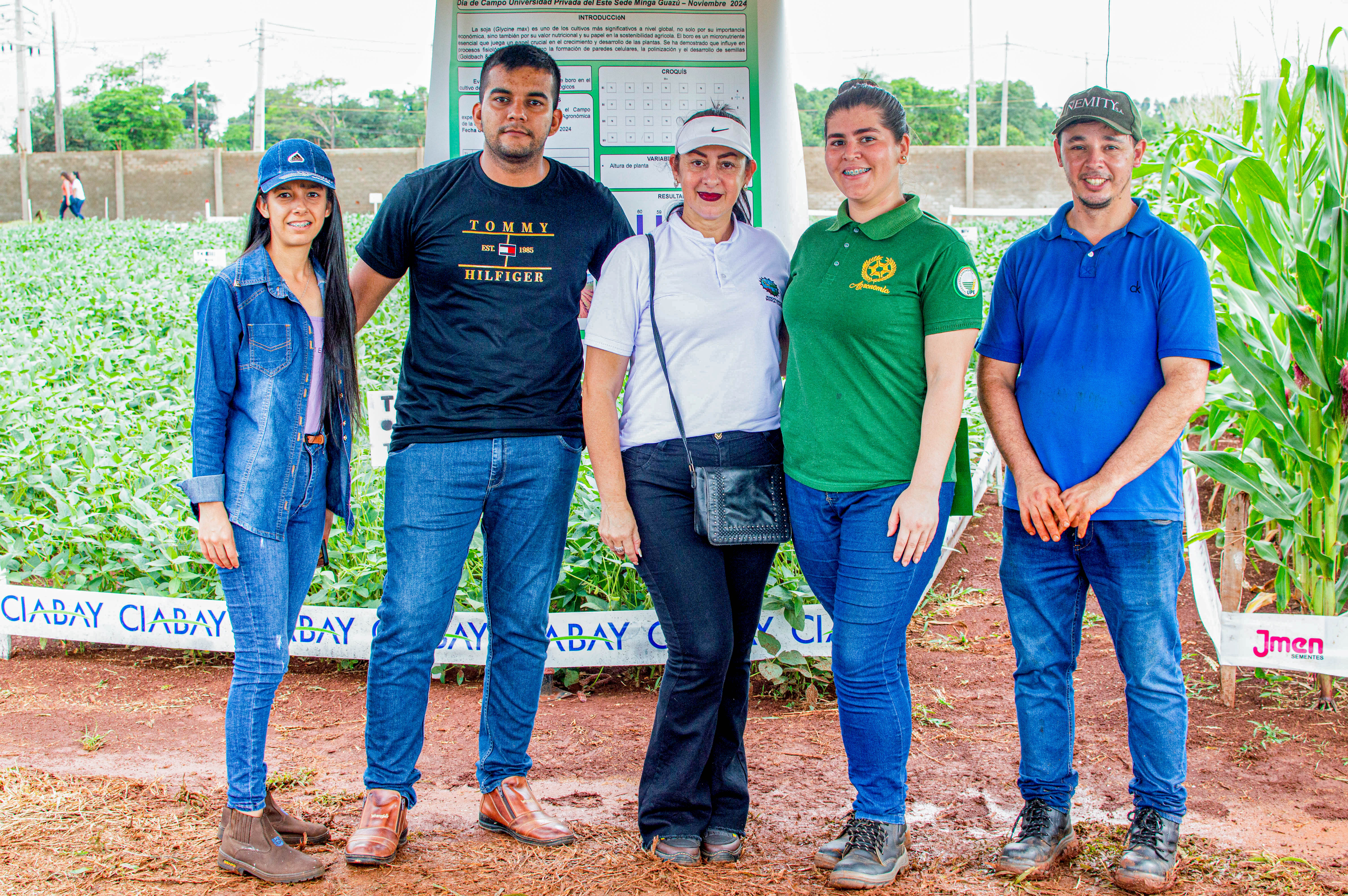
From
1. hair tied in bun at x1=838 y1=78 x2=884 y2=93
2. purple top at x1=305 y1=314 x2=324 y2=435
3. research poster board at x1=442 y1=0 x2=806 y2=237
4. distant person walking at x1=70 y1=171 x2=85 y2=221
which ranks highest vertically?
distant person walking at x1=70 y1=171 x2=85 y2=221

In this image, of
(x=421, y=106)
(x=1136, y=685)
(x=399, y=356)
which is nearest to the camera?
(x=1136, y=685)

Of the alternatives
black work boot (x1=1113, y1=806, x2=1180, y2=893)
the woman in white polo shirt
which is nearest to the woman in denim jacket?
the woman in white polo shirt

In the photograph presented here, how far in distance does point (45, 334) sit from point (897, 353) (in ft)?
26.7

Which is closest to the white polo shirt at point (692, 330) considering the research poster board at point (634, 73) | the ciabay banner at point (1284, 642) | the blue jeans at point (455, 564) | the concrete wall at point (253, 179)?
the blue jeans at point (455, 564)

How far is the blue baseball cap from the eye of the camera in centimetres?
292

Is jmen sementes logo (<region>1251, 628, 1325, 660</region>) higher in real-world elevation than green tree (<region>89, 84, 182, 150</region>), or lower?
lower

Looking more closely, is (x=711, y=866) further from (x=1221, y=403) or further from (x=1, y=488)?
(x=1, y=488)

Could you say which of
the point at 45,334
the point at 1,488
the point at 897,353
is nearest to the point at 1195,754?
the point at 897,353

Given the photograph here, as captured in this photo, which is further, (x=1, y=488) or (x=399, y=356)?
(x=399, y=356)

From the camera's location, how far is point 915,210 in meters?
2.83

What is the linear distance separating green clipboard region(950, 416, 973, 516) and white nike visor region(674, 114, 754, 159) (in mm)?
959

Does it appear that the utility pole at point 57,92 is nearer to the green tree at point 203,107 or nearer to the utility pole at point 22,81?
the utility pole at point 22,81

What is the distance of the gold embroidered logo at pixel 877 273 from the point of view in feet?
9.04

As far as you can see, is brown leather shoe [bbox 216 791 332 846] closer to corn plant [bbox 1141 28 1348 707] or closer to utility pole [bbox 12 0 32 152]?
corn plant [bbox 1141 28 1348 707]
